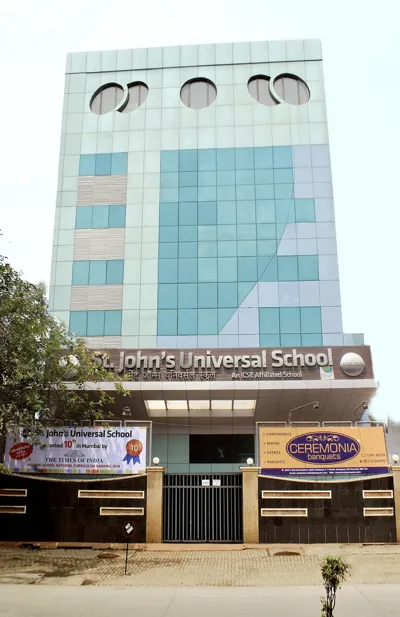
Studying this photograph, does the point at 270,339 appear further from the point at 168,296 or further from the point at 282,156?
the point at 282,156

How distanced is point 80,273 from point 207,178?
38.0ft

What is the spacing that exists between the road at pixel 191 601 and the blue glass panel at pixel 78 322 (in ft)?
75.0

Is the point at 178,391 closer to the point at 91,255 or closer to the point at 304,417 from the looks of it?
the point at 304,417

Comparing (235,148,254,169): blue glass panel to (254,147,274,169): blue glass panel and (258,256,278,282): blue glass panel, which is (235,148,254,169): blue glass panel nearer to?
(254,147,274,169): blue glass panel

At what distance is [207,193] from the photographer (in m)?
41.1

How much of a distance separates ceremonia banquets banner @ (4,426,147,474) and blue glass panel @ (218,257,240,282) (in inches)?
681

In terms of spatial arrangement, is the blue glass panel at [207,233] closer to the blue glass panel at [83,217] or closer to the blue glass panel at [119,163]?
the blue glass panel at [119,163]

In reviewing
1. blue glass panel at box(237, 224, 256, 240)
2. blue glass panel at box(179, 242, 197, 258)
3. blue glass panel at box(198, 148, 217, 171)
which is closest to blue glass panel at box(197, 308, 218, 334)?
blue glass panel at box(179, 242, 197, 258)

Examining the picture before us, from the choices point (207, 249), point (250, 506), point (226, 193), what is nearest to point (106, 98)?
point (226, 193)

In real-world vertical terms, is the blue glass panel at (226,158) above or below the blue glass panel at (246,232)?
above

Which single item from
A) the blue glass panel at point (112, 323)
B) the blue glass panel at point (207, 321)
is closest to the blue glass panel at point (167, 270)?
the blue glass panel at point (207, 321)

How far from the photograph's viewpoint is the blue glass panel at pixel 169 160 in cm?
4212

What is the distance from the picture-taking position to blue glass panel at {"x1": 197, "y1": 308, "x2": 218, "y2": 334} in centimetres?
3772

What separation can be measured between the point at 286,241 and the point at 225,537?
72.7 ft
